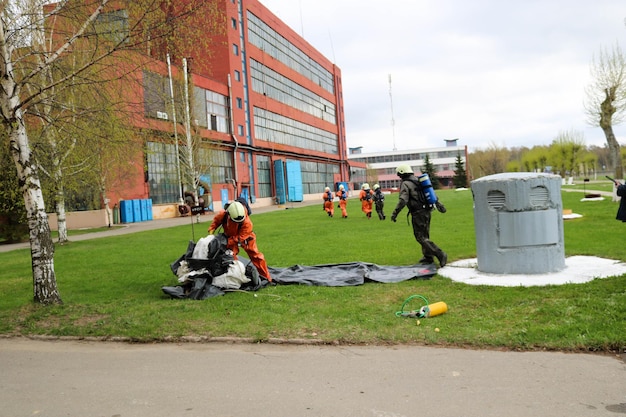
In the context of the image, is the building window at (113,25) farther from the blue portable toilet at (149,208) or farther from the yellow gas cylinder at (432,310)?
the blue portable toilet at (149,208)

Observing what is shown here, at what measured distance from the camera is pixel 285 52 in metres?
65.9

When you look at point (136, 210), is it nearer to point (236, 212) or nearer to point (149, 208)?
point (149, 208)

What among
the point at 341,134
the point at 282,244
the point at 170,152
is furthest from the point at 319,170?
the point at 282,244

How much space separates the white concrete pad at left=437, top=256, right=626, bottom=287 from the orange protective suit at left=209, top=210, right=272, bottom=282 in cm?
320

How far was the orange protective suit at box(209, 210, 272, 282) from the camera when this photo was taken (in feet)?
28.4

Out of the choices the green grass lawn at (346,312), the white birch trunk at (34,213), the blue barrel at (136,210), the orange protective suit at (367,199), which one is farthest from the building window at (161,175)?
the white birch trunk at (34,213)

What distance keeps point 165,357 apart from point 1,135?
39.5ft

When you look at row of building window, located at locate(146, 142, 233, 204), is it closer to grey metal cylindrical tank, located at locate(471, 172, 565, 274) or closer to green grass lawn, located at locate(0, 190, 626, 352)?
green grass lawn, located at locate(0, 190, 626, 352)

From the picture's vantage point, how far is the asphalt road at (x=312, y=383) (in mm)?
3625

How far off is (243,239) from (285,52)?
6120 cm

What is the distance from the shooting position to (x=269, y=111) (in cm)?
5922

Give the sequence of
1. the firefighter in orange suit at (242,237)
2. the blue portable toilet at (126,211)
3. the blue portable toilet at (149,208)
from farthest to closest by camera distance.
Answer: the blue portable toilet at (149,208), the blue portable toilet at (126,211), the firefighter in orange suit at (242,237)

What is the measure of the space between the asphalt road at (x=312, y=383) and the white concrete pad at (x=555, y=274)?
3.05 m

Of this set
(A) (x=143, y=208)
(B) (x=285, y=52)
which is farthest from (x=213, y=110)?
(B) (x=285, y=52)
